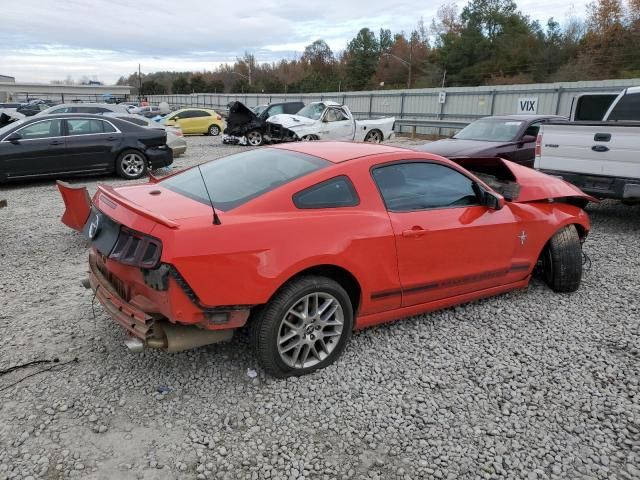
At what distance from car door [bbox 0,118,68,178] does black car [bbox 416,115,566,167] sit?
24.2 feet

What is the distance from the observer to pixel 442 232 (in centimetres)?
382

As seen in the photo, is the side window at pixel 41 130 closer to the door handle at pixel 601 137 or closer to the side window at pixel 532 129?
the side window at pixel 532 129

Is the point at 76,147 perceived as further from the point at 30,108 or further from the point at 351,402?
the point at 30,108

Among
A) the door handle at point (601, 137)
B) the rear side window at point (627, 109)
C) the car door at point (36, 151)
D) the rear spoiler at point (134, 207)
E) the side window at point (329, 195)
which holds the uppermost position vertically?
the rear side window at point (627, 109)

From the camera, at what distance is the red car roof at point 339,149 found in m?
3.76

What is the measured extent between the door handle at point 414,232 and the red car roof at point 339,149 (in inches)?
25.4

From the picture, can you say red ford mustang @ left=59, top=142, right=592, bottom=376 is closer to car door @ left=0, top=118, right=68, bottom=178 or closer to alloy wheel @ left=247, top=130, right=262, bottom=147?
car door @ left=0, top=118, right=68, bottom=178

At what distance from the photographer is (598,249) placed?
21.0ft

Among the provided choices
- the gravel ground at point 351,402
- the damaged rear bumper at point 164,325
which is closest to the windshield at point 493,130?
the gravel ground at point 351,402

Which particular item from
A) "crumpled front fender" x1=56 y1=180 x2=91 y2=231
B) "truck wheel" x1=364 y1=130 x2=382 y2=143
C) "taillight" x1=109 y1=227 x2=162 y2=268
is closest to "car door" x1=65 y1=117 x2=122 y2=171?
"crumpled front fender" x1=56 y1=180 x2=91 y2=231

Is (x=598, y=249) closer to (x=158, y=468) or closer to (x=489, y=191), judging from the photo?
(x=489, y=191)

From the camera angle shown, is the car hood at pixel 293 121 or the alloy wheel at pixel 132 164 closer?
the alloy wheel at pixel 132 164

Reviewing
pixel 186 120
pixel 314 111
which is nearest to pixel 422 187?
pixel 314 111

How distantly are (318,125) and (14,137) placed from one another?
9190 millimetres
